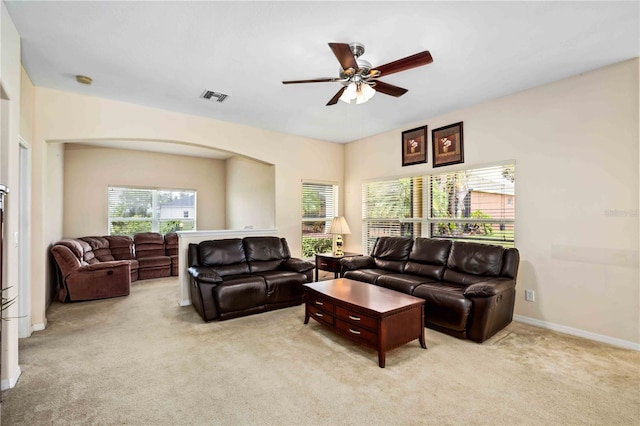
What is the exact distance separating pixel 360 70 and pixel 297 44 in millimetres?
638

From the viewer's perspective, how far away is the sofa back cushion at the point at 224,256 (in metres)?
4.30

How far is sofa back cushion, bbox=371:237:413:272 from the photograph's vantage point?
4.56 m

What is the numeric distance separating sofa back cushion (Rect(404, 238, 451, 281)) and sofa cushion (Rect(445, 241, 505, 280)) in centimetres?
11

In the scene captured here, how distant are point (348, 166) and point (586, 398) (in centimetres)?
500

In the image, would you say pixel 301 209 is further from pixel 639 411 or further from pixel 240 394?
pixel 639 411

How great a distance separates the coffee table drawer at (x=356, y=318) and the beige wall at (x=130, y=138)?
9.20ft

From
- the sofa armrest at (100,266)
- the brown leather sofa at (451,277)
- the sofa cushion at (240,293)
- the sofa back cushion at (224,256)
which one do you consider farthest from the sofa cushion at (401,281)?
the sofa armrest at (100,266)

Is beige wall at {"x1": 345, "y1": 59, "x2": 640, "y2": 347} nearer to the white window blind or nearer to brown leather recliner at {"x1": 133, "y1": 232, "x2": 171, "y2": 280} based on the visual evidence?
the white window blind

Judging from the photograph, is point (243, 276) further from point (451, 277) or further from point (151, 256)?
point (151, 256)

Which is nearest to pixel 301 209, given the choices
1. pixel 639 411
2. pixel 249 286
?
pixel 249 286

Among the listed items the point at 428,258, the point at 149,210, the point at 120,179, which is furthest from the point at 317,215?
the point at 120,179

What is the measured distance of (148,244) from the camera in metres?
6.52

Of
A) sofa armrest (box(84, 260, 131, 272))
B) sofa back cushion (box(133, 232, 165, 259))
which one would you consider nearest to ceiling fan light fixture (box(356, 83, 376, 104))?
sofa armrest (box(84, 260, 131, 272))

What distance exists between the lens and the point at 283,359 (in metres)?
2.77
